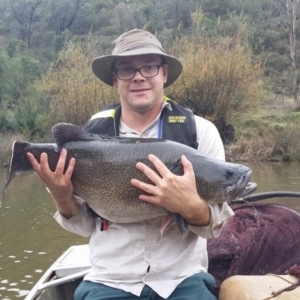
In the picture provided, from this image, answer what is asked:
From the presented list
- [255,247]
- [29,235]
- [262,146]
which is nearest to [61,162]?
[255,247]

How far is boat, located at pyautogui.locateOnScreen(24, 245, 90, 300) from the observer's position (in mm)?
4404

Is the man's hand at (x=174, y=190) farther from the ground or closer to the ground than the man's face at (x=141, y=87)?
closer to the ground

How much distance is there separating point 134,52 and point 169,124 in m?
0.46

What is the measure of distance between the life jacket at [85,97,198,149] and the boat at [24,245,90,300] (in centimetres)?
156

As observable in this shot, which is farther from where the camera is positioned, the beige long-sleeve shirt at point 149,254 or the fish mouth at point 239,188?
the beige long-sleeve shirt at point 149,254

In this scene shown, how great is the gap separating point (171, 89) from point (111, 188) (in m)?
29.5

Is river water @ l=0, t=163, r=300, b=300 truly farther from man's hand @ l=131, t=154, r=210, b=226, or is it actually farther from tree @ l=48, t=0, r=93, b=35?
tree @ l=48, t=0, r=93, b=35

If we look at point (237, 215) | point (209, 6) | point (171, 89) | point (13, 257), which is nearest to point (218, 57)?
point (171, 89)

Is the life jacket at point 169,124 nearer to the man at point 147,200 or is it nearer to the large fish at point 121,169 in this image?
the man at point 147,200

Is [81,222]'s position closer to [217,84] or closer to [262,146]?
[262,146]

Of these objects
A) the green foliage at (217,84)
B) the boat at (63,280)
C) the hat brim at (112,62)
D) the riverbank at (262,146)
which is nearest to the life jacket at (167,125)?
the hat brim at (112,62)

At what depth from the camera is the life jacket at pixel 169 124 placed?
3.27 m

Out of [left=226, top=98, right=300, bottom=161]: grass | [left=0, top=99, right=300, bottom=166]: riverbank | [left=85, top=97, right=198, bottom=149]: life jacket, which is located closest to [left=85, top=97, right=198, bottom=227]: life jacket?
[left=85, top=97, right=198, bottom=149]: life jacket

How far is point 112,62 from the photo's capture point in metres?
3.41
